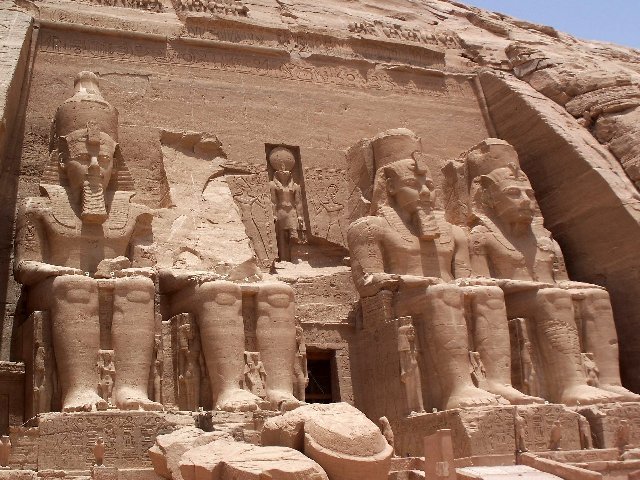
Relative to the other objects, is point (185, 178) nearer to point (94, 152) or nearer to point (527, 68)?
point (94, 152)

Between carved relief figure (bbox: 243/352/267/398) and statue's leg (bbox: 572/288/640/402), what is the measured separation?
3.17 metres

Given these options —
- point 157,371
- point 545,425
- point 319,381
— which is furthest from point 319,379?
point 545,425

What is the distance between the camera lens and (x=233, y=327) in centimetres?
702

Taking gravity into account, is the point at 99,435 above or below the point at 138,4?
below

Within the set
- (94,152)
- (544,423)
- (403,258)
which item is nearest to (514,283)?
(403,258)

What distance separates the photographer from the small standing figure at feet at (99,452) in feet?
18.7

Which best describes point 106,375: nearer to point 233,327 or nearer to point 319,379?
point 233,327

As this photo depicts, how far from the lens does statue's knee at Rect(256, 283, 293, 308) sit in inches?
288

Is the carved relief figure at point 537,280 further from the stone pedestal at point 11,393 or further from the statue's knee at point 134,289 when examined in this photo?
the stone pedestal at point 11,393

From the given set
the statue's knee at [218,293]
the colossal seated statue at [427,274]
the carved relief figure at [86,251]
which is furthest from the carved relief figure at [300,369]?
the carved relief figure at [86,251]

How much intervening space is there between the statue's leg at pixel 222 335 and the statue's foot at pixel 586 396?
284cm

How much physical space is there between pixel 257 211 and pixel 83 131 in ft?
7.28

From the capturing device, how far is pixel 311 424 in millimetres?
4750

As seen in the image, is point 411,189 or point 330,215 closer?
point 411,189
